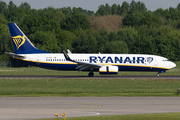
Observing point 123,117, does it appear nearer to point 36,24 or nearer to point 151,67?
point 151,67

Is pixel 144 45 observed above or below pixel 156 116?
above

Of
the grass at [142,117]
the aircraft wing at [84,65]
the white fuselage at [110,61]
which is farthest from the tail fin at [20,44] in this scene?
the grass at [142,117]

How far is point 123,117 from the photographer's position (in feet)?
57.4

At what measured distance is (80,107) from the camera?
21.3 meters

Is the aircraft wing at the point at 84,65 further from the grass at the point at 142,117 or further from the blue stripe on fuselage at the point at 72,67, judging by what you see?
the grass at the point at 142,117

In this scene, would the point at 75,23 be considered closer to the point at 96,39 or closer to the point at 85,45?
the point at 96,39

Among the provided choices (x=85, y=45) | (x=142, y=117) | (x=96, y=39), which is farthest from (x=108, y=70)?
(x=96, y=39)

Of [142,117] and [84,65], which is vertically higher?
[84,65]

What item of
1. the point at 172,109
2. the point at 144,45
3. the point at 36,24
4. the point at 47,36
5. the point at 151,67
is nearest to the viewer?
the point at 172,109

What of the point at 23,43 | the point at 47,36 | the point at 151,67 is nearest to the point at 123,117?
the point at 151,67

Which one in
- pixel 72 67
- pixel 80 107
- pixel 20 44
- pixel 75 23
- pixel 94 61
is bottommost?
pixel 80 107

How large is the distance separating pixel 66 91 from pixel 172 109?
44.2ft

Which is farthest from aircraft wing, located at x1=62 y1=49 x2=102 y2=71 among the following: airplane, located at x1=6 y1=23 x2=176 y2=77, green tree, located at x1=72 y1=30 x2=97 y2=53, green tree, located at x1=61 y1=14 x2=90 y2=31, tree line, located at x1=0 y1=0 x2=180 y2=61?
green tree, located at x1=61 y1=14 x2=90 y2=31

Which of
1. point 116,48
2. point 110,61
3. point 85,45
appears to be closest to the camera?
point 110,61
